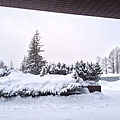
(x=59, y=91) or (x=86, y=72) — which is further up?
(x=86, y=72)

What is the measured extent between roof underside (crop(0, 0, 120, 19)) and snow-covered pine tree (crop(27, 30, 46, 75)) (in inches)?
787

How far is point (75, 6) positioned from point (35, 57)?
23883mm

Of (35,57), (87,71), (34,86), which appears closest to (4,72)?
(34,86)

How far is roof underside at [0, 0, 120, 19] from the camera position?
442 centimetres

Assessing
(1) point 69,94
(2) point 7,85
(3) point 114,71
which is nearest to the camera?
(2) point 7,85

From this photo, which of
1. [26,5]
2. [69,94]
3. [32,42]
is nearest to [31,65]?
[32,42]

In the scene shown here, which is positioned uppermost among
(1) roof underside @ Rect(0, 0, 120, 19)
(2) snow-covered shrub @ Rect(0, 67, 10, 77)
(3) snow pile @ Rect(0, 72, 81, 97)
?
(1) roof underside @ Rect(0, 0, 120, 19)

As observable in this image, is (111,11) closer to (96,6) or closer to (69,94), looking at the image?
(96,6)

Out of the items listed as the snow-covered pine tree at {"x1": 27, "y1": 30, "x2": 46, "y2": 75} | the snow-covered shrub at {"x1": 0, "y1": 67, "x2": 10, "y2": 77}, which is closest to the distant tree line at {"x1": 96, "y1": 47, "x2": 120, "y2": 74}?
the snow-covered pine tree at {"x1": 27, "y1": 30, "x2": 46, "y2": 75}

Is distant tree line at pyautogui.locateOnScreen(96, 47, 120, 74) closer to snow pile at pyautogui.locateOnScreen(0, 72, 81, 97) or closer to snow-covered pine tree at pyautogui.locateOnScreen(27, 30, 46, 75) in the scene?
snow-covered pine tree at pyautogui.locateOnScreen(27, 30, 46, 75)

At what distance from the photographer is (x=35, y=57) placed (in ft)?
92.2

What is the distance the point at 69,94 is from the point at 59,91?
0.73m

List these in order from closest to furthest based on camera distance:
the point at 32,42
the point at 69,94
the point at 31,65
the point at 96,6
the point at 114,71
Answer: the point at 96,6 → the point at 69,94 → the point at 31,65 → the point at 32,42 → the point at 114,71

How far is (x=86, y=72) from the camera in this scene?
13180 mm
